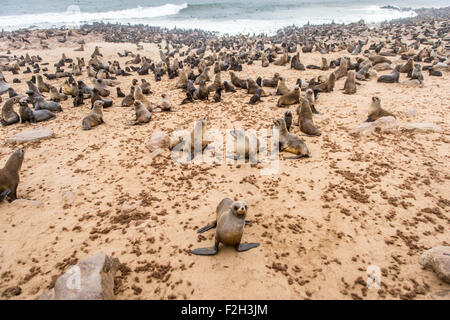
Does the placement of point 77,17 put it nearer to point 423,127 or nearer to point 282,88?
point 282,88

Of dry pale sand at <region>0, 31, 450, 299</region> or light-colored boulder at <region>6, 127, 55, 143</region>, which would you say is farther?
light-colored boulder at <region>6, 127, 55, 143</region>

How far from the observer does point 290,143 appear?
732 centimetres

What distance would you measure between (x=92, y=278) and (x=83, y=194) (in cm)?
305

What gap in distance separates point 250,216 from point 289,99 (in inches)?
283

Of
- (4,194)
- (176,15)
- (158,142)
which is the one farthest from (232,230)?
(176,15)

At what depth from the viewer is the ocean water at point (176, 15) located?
43.9 m

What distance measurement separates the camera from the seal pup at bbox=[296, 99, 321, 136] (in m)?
8.23

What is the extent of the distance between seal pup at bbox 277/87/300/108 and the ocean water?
3136 cm

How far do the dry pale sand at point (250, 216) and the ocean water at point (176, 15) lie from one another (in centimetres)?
3627

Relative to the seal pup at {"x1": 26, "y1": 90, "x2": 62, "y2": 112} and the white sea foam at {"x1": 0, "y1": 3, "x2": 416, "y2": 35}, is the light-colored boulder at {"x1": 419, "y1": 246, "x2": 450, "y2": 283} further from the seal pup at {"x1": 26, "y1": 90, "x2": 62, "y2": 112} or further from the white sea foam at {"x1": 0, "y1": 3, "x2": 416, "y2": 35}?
the white sea foam at {"x1": 0, "y1": 3, "x2": 416, "y2": 35}

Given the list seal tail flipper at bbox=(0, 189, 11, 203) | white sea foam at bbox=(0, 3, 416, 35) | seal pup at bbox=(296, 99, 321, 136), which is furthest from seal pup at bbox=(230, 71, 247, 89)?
white sea foam at bbox=(0, 3, 416, 35)

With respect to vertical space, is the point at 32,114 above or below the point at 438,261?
above

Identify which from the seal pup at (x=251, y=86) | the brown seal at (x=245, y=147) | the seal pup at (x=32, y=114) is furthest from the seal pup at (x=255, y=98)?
the seal pup at (x=32, y=114)

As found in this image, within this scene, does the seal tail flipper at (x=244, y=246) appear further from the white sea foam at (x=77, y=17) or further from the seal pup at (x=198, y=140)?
the white sea foam at (x=77, y=17)
